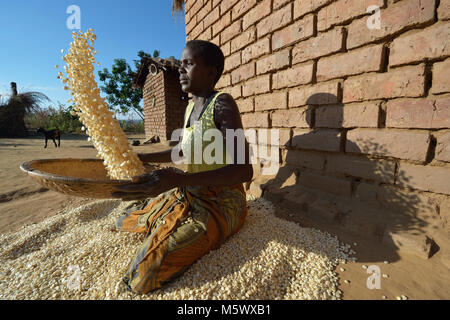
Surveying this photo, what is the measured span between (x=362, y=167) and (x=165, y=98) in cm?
928

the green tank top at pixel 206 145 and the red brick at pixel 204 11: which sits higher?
the red brick at pixel 204 11

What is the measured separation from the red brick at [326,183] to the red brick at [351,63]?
3.20 feet

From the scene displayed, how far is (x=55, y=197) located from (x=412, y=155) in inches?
187

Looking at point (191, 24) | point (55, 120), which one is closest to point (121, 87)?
point (55, 120)

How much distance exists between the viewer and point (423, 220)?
1.54 meters

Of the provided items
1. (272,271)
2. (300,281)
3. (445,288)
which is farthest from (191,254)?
(445,288)

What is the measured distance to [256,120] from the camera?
2.84 meters

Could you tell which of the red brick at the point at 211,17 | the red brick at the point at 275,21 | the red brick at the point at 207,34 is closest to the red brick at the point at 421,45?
the red brick at the point at 275,21

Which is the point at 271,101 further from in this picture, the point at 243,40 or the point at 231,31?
the point at 231,31

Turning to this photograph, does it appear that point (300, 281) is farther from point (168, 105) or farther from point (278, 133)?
point (168, 105)

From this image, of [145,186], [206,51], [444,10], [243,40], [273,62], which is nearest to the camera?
[145,186]

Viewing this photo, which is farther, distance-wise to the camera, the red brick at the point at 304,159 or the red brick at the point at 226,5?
the red brick at the point at 226,5

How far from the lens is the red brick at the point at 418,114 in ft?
4.63

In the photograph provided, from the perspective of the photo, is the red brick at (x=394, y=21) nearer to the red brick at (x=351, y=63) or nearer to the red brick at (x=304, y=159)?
the red brick at (x=351, y=63)
